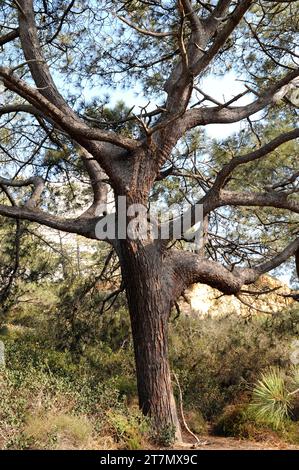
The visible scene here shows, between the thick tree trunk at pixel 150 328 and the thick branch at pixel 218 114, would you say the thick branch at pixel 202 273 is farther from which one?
the thick branch at pixel 218 114

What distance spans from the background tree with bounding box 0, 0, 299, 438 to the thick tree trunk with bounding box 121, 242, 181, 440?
0.4 inches

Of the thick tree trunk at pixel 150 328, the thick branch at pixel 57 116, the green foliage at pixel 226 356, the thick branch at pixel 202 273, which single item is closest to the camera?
the thick branch at pixel 57 116

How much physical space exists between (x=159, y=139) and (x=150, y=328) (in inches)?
74.3

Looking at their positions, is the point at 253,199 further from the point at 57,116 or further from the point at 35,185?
the point at 35,185

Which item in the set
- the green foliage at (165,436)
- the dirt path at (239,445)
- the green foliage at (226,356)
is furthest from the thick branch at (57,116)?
the green foliage at (226,356)

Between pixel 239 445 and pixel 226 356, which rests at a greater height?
pixel 226 356

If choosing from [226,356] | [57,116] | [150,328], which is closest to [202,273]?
[150,328]

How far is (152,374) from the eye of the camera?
5039mm

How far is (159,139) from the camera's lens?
5.54m

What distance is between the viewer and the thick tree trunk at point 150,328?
499cm

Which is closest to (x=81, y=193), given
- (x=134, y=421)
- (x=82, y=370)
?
(x=82, y=370)

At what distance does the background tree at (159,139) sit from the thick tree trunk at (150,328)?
0.01 m

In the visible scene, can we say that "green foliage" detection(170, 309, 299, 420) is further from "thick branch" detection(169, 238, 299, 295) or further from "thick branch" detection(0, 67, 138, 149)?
"thick branch" detection(0, 67, 138, 149)
